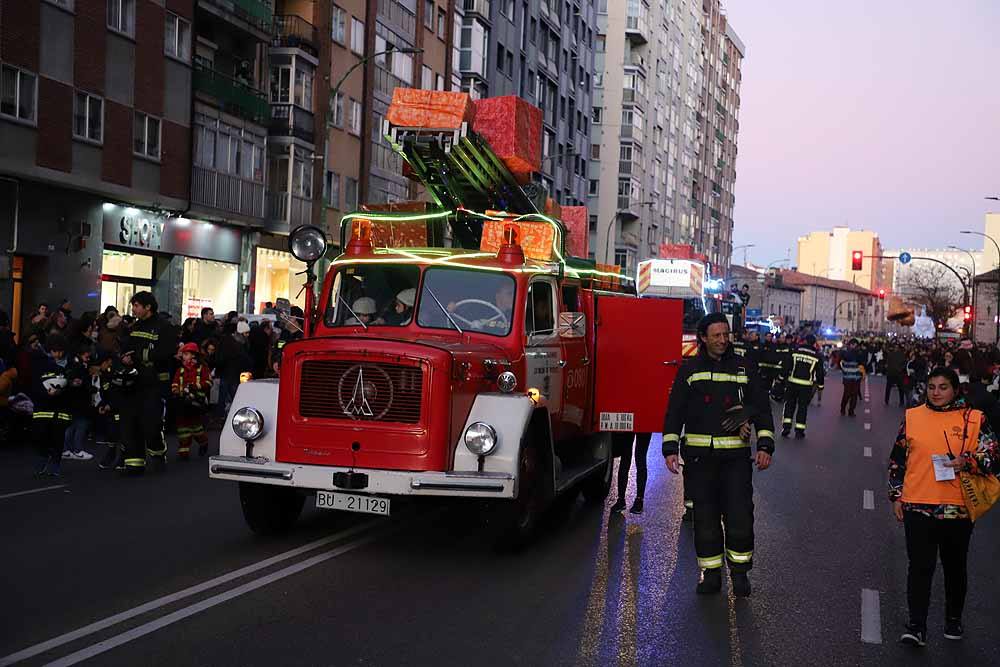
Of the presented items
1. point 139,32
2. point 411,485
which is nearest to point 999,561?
point 411,485

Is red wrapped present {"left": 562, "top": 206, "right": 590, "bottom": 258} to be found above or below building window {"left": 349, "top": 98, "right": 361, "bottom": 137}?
below

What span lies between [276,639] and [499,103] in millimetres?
9116

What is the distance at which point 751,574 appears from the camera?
9383 millimetres

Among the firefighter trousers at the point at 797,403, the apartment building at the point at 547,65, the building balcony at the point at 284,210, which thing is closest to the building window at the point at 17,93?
the building balcony at the point at 284,210

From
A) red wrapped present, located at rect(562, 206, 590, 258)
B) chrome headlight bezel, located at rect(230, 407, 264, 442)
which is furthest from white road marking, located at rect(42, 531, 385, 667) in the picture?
red wrapped present, located at rect(562, 206, 590, 258)

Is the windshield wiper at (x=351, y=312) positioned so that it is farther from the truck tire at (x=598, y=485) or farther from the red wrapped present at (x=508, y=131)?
the red wrapped present at (x=508, y=131)

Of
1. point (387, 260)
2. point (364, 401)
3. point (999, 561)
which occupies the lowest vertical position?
point (999, 561)

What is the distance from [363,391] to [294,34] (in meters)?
31.8

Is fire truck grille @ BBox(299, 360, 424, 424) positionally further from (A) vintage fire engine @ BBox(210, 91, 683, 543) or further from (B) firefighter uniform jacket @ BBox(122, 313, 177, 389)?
(B) firefighter uniform jacket @ BBox(122, 313, 177, 389)

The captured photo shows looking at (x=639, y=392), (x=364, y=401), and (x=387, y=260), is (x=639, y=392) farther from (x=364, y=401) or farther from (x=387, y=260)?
(x=364, y=401)

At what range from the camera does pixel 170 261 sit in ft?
110

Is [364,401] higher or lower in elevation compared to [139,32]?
lower

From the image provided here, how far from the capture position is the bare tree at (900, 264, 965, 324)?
12381 centimetres

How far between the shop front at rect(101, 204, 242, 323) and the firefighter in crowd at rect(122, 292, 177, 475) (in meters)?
15.8
